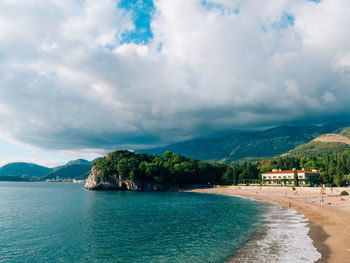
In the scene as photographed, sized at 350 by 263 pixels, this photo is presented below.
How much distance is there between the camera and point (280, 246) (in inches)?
1057

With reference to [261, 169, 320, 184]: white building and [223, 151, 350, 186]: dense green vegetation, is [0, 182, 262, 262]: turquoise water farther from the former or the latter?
[261, 169, 320, 184]: white building

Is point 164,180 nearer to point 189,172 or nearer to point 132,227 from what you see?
point 189,172

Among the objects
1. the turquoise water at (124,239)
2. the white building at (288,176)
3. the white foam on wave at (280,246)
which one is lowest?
the turquoise water at (124,239)

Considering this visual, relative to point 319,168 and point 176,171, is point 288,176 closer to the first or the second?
point 319,168

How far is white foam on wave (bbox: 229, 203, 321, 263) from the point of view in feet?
75.6

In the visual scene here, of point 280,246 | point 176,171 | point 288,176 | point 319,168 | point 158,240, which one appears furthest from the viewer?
point 319,168

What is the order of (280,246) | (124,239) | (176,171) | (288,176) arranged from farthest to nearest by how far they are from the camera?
(176,171) < (288,176) < (124,239) < (280,246)

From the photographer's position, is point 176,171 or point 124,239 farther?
point 176,171

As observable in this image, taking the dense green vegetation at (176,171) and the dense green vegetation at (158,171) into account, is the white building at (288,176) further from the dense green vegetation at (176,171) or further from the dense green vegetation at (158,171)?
the dense green vegetation at (158,171)

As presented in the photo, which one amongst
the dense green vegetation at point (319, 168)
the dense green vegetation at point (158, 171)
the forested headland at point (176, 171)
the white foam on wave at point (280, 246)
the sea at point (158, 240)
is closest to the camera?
the white foam on wave at point (280, 246)

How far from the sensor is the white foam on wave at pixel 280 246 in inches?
907

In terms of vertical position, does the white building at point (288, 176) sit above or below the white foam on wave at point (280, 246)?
above

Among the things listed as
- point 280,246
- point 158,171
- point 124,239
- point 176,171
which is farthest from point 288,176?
point 124,239

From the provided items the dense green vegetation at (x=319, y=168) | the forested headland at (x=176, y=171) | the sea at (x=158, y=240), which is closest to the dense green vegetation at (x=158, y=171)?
the forested headland at (x=176, y=171)
